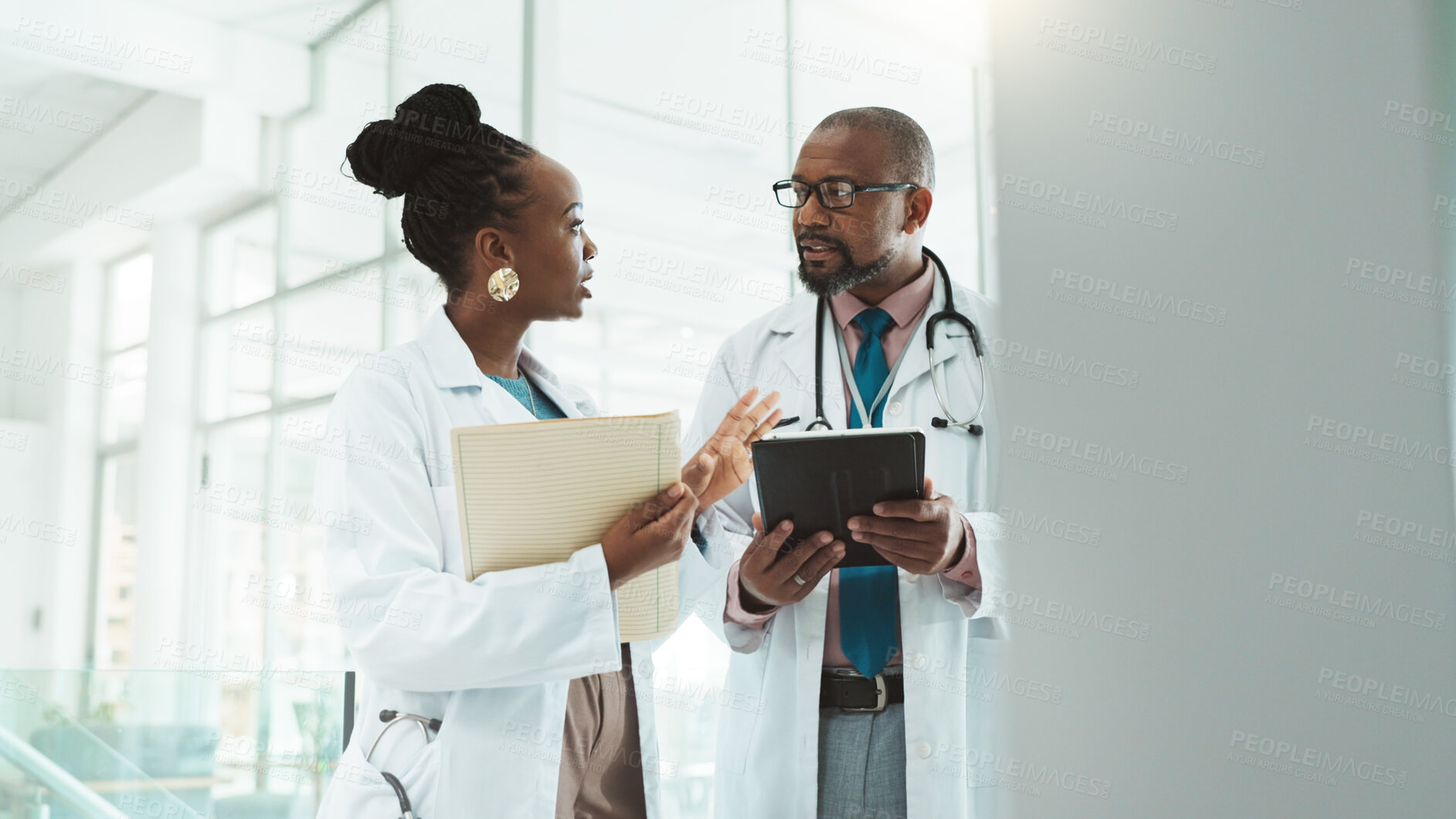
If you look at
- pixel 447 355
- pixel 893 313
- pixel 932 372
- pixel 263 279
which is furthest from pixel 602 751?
pixel 263 279

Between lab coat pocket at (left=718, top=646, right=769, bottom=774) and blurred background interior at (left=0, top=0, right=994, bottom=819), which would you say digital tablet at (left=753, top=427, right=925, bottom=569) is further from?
blurred background interior at (left=0, top=0, right=994, bottom=819)

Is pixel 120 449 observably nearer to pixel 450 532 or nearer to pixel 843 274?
pixel 843 274

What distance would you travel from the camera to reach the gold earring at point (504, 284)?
5.12 feet

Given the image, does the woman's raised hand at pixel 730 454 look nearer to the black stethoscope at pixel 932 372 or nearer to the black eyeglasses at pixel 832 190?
the black stethoscope at pixel 932 372

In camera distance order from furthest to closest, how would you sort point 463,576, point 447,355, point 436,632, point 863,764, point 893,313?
1. point 893,313
2. point 863,764
3. point 447,355
4. point 463,576
5. point 436,632

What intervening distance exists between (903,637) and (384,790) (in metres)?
0.75

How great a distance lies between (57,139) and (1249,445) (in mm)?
7487

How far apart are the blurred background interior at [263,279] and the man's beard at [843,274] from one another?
2.82ft

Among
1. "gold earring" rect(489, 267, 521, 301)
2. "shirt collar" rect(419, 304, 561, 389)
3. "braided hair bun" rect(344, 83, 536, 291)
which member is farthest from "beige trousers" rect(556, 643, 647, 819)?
"braided hair bun" rect(344, 83, 536, 291)

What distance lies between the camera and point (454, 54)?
4449 mm

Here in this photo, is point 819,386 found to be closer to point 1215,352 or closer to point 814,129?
point 814,129

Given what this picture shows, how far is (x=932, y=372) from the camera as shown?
1.73 metres

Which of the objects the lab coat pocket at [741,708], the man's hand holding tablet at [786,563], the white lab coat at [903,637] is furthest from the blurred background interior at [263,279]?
the man's hand holding tablet at [786,563]

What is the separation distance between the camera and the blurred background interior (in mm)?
3703
